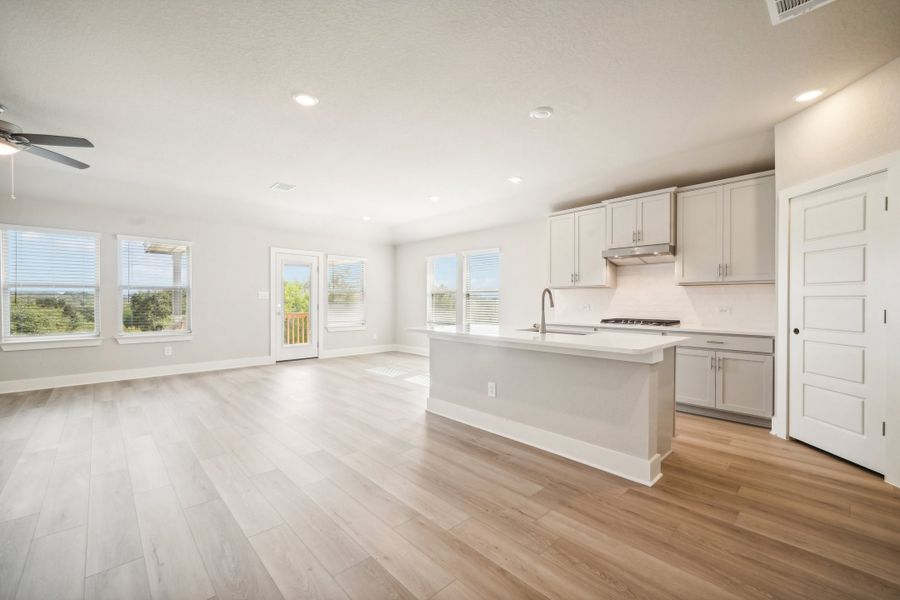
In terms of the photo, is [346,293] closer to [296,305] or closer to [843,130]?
[296,305]

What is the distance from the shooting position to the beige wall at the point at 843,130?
8.09 feet

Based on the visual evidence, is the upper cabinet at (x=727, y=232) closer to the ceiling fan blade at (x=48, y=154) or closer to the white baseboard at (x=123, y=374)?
the ceiling fan blade at (x=48, y=154)

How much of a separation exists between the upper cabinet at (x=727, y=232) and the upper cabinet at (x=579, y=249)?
0.86 meters

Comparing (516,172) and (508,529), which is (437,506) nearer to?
(508,529)

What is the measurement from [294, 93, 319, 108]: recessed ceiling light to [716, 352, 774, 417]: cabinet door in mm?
4339

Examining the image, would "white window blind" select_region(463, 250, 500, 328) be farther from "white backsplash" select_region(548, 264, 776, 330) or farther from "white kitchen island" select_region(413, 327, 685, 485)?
"white kitchen island" select_region(413, 327, 685, 485)

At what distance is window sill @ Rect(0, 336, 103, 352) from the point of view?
4.72 metres

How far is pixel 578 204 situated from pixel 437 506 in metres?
4.45

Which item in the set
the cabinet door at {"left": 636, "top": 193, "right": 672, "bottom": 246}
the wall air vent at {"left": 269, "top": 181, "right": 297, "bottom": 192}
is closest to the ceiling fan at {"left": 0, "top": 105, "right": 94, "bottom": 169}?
the wall air vent at {"left": 269, "top": 181, "right": 297, "bottom": 192}

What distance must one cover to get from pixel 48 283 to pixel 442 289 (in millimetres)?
5854

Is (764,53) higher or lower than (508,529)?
higher

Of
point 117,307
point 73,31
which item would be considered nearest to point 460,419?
point 73,31

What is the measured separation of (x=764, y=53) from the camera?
7.62 feet

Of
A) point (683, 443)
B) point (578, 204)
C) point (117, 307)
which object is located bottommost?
point (683, 443)
